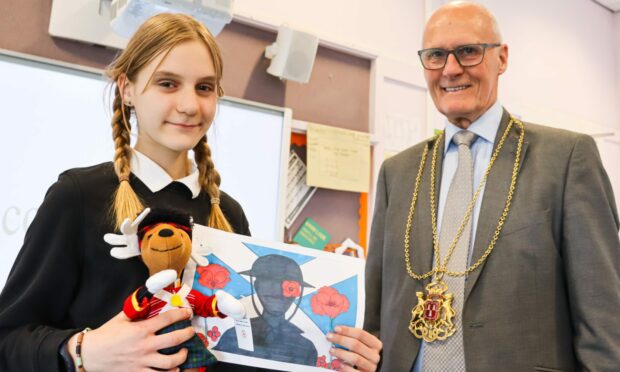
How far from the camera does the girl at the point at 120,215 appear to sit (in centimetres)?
72

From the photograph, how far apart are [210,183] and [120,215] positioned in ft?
0.61

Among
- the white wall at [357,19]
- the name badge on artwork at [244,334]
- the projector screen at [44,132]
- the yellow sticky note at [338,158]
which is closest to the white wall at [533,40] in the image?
the white wall at [357,19]

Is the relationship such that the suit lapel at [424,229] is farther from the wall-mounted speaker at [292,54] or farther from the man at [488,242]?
the wall-mounted speaker at [292,54]

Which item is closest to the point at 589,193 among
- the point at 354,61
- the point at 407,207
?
the point at 407,207

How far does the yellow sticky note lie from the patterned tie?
0.68 m

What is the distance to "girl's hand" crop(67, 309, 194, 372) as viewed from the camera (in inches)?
27.8

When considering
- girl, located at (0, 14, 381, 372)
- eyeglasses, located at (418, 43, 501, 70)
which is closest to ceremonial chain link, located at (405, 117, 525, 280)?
eyeglasses, located at (418, 43, 501, 70)

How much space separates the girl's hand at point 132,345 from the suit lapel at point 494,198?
2.08ft

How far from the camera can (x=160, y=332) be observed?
727mm

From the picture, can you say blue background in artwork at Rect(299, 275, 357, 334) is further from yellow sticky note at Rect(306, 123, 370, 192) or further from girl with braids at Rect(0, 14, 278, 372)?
yellow sticky note at Rect(306, 123, 370, 192)

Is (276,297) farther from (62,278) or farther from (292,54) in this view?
(292,54)

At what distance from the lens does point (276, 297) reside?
85cm

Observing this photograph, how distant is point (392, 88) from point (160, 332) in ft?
5.39

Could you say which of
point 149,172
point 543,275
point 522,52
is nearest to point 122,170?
point 149,172
